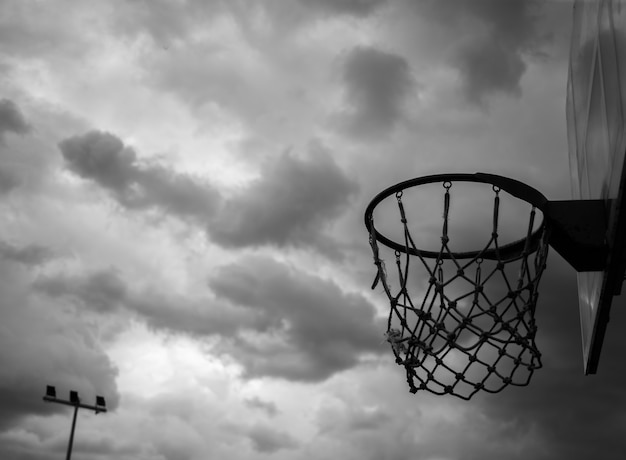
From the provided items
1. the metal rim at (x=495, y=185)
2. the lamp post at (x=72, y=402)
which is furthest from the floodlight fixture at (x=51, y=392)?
the metal rim at (x=495, y=185)

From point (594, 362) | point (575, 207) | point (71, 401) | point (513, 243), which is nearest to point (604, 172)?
point (575, 207)

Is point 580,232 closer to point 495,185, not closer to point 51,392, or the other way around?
point 495,185

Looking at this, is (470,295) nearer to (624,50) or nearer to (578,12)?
(624,50)

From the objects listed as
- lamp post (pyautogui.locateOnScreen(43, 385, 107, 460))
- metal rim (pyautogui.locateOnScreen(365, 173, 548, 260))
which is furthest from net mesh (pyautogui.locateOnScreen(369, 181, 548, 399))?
lamp post (pyautogui.locateOnScreen(43, 385, 107, 460))

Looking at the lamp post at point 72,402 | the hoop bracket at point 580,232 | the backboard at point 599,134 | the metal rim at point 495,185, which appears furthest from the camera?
the lamp post at point 72,402

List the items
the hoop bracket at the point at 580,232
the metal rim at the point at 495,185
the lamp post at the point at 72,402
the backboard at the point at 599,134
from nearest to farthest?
the backboard at the point at 599,134, the hoop bracket at the point at 580,232, the metal rim at the point at 495,185, the lamp post at the point at 72,402

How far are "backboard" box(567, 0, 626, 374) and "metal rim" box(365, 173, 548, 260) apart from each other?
19.3 inches

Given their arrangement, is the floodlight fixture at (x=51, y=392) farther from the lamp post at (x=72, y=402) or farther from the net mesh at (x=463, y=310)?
the net mesh at (x=463, y=310)

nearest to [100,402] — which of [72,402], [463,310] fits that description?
[72,402]

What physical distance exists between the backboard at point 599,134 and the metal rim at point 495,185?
1.61 feet

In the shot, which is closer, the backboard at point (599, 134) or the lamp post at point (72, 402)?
the backboard at point (599, 134)

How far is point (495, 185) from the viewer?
5.23 m

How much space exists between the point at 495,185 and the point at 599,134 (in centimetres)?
85

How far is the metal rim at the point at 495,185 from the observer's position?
515 cm
